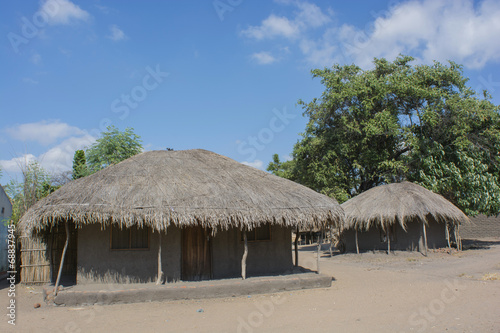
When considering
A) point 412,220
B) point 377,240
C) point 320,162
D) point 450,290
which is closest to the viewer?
point 450,290

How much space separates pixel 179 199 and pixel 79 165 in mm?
13780

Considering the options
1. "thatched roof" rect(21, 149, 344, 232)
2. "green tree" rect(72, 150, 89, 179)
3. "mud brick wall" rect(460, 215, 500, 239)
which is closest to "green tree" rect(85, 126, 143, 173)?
"green tree" rect(72, 150, 89, 179)

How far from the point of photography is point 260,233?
A: 39.5 feet

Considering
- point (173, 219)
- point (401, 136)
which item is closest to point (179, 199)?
point (173, 219)

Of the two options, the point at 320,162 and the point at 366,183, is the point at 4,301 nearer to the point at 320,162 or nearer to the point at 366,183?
the point at 320,162

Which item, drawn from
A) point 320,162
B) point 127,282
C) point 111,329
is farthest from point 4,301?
point 320,162

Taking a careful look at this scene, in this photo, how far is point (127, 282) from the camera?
1038 centimetres

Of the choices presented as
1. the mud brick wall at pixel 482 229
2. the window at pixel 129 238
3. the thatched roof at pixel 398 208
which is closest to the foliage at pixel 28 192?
the window at pixel 129 238

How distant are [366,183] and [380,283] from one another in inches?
566

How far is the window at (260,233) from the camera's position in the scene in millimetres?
11953

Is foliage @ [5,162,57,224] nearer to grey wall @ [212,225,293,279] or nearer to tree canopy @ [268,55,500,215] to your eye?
grey wall @ [212,225,293,279]

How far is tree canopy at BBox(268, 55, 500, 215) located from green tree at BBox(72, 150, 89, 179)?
1301 centimetres

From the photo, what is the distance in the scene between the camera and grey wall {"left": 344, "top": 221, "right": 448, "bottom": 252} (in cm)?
1775

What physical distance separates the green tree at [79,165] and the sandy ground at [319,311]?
9.50m
